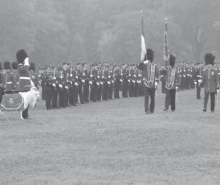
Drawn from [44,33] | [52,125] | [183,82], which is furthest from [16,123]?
[44,33]

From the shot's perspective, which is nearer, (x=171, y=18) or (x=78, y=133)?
(x=78, y=133)

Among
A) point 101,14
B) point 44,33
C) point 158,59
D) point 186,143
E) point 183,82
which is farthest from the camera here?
point 101,14

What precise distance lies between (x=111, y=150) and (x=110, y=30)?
7066 cm

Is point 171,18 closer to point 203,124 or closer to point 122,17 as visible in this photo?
point 122,17

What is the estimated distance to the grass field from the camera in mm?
9609

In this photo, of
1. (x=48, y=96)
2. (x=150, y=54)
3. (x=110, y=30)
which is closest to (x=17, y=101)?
(x=150, y=54)

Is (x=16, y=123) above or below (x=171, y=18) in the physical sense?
below

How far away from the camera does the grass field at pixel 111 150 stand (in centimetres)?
961

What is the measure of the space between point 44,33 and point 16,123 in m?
68.9

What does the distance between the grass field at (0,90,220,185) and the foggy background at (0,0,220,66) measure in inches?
2086

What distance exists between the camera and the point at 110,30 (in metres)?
82.6

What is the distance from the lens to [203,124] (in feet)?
56.2

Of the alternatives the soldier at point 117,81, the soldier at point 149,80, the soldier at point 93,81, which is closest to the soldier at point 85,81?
the soldier at point 93,81

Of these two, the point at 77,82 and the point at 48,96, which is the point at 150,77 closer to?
the point at 48,96
